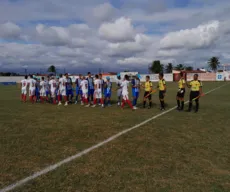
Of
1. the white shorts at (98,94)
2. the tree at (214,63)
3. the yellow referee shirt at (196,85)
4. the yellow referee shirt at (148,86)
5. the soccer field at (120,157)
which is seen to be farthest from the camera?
the tree at (214,63)

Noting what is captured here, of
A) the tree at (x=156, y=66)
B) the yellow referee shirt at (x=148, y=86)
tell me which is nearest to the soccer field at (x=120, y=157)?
the yellow referee shirt at (x=148, y=86)

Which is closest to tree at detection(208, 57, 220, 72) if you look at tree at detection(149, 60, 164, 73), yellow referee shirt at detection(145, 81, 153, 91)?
tree at detection(149, 60, 164, 73)

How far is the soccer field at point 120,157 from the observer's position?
388cm

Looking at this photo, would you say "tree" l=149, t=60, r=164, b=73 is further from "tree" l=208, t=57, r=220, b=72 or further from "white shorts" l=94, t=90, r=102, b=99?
"white shorts" l=94, t=90, r=102, b=99

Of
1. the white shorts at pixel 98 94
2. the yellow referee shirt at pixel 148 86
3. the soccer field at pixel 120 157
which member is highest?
the yellow referee shirt at pixel 148 86

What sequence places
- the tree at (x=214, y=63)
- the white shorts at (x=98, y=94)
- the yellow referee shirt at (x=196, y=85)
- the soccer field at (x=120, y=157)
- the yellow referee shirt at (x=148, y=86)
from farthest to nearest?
the tree at (x=214, y=63), the white shorts at (x=98, y=94), the yellow referee shirt at (x=148, y=86), the yellow referee shirt at (x=196, y=85), the soccer field at (x=120, y=157)

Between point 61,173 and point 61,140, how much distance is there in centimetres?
222

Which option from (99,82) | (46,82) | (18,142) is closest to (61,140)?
(18,142)

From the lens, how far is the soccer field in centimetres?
388

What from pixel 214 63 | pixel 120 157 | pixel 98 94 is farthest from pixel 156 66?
pixel 120 157

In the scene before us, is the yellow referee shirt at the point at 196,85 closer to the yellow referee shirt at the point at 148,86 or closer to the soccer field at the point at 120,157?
the yellow referee shirt at the point at 148,86

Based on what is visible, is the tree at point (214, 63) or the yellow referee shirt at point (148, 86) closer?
the yellow referee shirt at point (148, 86)

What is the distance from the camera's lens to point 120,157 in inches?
201

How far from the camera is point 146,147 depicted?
584 centimetres
